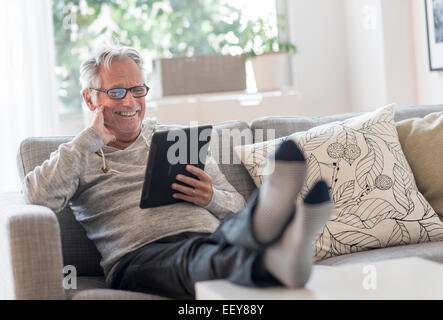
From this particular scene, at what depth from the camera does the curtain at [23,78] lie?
3486mm

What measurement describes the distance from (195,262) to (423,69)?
104 inches

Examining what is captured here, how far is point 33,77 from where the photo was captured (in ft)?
11.9

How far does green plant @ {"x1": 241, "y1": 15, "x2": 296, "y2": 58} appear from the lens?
3.96 metres

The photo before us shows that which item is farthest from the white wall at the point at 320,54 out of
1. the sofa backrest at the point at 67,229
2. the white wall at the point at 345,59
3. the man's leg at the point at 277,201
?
the man's leg at the point at 277,201

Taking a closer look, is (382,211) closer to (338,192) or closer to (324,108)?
(338,192)

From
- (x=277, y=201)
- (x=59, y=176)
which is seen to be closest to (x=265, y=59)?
(x=59, y=176)

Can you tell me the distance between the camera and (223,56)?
3734 millimetres

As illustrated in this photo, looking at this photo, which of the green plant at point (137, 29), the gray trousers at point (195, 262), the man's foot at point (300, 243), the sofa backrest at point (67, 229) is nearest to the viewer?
the man's foot at point (300, 243)

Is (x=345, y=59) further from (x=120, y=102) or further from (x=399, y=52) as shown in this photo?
(x=120, y=102)

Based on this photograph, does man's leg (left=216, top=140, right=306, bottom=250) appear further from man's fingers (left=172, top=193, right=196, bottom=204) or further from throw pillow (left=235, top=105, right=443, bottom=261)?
throw pillow (left=235, top=105, right=443, bottom=261)

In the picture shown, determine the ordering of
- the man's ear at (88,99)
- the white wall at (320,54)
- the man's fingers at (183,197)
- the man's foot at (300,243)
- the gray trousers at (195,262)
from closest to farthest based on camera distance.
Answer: the man's foot at (300,243), the gray trousers at (195,262), the man's fingers at (183,197), the man's ear at (88,99), the white wall at (320,54)

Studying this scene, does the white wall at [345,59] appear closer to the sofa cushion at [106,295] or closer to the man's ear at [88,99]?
the man's ear at [88,99]

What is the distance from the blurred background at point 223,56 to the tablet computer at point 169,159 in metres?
1.74

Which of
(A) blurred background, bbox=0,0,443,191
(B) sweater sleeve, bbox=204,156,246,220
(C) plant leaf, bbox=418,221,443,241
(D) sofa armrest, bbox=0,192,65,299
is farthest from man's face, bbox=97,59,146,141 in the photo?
(A) blurred background, bbox=0,0,443,191
